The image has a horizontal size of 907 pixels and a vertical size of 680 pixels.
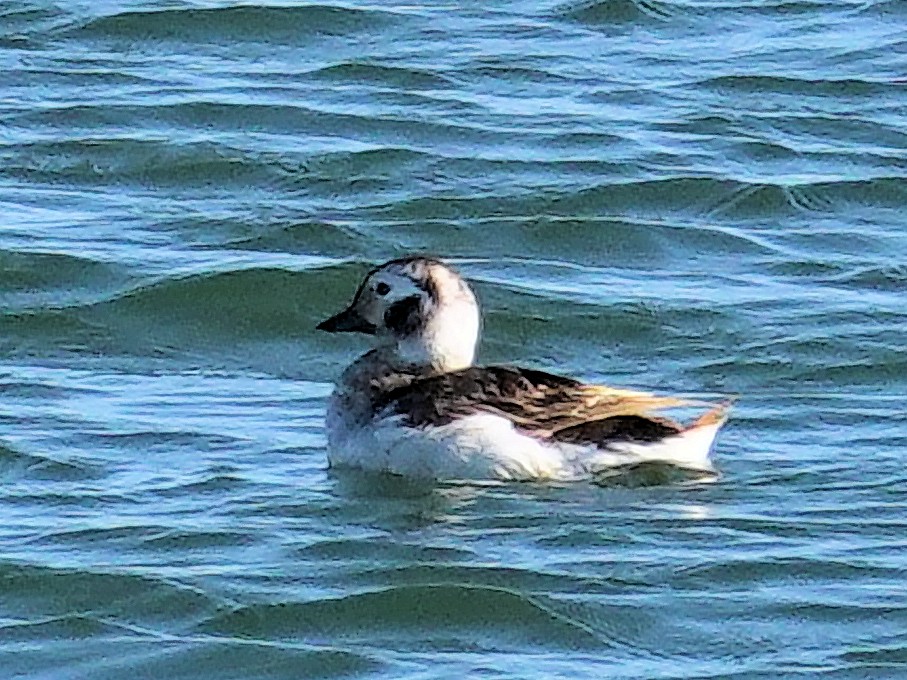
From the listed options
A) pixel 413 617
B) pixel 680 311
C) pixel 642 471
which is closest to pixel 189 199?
pixel 680 311

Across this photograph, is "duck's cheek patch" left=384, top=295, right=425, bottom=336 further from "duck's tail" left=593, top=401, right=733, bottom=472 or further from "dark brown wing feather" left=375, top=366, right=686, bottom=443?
"duck's tail" left=593, top=401, right=733, bottom=472

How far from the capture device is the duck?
13203 mm

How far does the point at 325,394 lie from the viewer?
47.8ft

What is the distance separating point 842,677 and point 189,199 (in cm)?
735

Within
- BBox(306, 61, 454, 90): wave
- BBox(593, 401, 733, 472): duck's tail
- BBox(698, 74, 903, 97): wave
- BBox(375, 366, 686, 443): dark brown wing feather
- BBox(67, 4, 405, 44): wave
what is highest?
BBox(67, 4, 405, 44): wave

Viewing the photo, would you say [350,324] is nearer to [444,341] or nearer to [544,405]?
[444,341]

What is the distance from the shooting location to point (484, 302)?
1588 cm

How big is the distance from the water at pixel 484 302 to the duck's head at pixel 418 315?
1.44ft

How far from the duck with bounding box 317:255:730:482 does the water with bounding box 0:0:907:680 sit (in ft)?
0.39

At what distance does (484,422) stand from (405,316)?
73 cm

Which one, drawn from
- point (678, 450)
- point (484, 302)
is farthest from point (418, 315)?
point (484, 302)

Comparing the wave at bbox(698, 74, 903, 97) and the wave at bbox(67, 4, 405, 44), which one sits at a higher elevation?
the wave at bbox(67, 4, 405, 44)

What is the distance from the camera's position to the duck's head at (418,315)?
13750mm

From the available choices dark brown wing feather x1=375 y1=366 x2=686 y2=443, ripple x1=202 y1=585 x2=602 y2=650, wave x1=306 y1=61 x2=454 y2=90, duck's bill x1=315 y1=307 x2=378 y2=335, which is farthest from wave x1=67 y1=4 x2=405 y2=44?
ripple x1=202 y1=585 x2=602 y2=650
